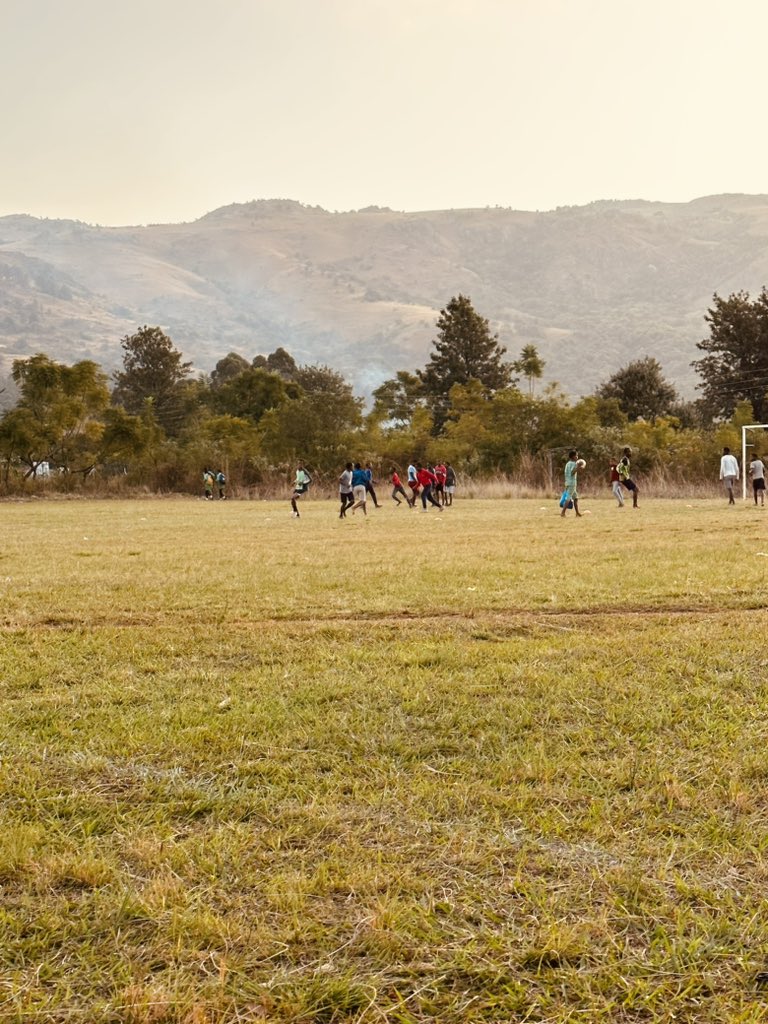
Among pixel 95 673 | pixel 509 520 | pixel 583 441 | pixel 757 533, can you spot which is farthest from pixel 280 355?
pixel 95 673

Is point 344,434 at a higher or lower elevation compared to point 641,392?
lower

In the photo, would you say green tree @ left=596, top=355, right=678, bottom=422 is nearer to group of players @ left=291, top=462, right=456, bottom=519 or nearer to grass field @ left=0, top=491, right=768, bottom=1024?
group of players @ left=291, top=462, right=456, bottom=519

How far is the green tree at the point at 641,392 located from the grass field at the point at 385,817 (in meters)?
61.8

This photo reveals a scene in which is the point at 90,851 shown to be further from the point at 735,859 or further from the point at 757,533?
the point at 757,533

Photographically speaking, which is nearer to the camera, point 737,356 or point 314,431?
point 314,431

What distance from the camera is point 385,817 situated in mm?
3523

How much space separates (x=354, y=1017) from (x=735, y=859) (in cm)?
150

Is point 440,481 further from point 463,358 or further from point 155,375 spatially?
point 155,375

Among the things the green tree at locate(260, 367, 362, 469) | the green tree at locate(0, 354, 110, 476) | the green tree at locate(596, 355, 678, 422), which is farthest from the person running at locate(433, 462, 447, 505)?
the green tree at locate(596, 355, 678, 422)

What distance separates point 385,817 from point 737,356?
66995 millimetres

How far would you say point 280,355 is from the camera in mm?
97125

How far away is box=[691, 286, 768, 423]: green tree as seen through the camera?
206 ft

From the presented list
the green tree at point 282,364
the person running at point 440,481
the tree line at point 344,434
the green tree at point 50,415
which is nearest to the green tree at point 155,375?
the green tree at point 282,364

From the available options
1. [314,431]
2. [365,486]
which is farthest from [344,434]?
[365,486]
